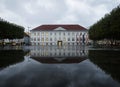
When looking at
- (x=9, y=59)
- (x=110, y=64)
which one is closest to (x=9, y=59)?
(x=9, y=59)

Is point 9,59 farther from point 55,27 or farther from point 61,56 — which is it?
point 55,27

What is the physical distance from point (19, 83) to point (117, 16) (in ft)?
141

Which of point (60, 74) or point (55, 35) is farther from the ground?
point (55, 35)

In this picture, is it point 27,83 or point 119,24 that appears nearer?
point 27,83

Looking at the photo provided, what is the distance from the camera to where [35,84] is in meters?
7.68

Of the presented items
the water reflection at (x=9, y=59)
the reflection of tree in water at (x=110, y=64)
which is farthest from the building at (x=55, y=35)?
the reflection of tree in water at (x=110, y=64)

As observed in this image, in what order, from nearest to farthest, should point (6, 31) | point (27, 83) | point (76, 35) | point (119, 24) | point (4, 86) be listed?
point (4, 86), point (27, 83), point (119, 24), point (6, 31), point (76, 35)

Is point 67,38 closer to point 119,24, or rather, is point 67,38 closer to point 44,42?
point 44,42

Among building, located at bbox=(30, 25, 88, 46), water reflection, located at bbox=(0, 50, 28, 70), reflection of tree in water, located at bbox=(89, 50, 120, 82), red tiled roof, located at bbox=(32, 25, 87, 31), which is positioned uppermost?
red tiled roof, located at bbox=(32, 25, 87, 31)

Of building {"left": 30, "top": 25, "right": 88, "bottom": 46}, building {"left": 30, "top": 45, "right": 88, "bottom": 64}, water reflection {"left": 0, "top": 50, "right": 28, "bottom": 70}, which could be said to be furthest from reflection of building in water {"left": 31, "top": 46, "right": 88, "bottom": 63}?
building {"left": 30, "top": 25, "right": 88, "bottom": 46}

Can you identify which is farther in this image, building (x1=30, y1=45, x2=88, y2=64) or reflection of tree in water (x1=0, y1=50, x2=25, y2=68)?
building (x1=30, y1=45, x2=88, y2=64)

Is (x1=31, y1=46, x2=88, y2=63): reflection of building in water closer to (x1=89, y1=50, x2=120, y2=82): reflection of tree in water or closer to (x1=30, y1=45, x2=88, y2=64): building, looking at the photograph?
(x1=30, y1=45, x2=88, y2=64): building

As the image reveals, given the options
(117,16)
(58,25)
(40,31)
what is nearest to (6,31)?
(117,16)

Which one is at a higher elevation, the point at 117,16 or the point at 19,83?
the point at 117,16
